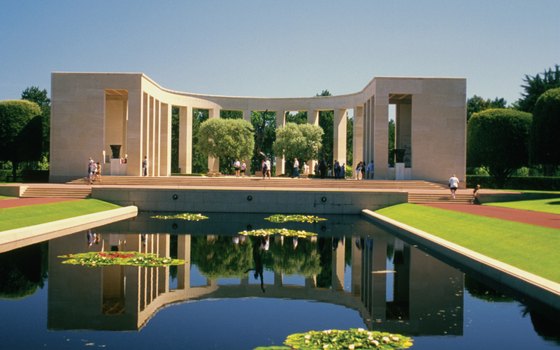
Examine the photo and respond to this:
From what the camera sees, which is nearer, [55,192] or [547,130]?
[55,192]

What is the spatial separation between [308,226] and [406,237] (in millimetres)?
5542

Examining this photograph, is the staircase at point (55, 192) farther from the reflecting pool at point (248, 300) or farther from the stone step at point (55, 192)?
the reflecting pool at point (248, 300)

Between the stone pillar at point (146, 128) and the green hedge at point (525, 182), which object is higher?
the stone pillar at point (146, 128)

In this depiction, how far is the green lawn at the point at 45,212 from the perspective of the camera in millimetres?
19562

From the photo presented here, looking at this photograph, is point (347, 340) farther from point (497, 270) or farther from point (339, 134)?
point (339, 134)

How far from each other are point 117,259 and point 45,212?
10179 mm

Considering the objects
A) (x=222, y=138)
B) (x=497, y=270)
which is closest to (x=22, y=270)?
(x=497, y=270)

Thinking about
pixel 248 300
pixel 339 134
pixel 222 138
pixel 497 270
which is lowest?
pixel 248 300

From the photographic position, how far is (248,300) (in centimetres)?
1105

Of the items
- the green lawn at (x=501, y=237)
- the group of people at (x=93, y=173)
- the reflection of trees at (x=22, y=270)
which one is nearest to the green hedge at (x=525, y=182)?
the green lawn at (x=501, y=237)

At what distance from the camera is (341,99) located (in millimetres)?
53750

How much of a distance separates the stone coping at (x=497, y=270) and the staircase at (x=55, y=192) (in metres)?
19.1

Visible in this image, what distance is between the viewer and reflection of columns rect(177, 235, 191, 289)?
1248cm

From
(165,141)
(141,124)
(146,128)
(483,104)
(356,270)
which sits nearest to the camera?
(356,270)
